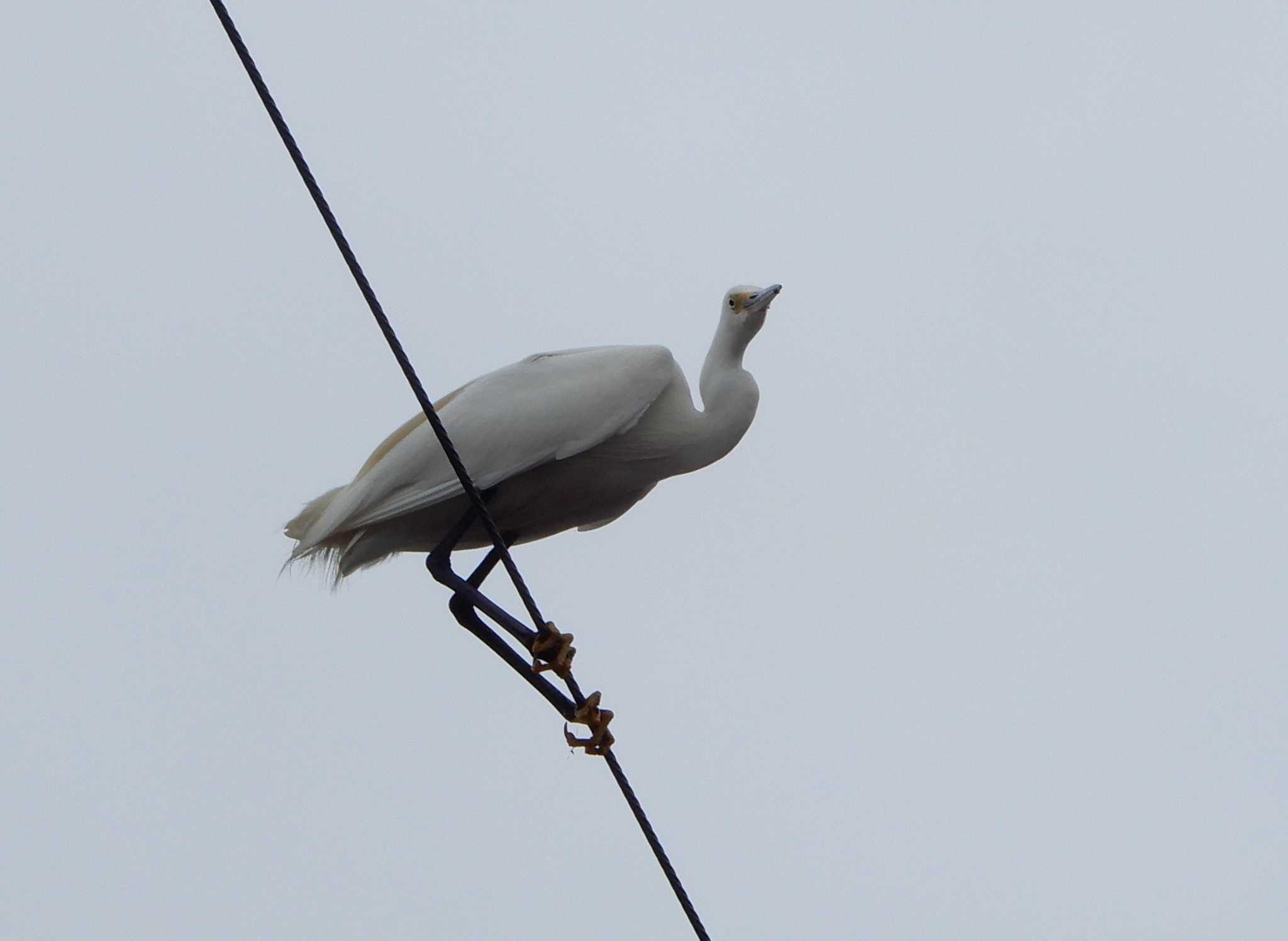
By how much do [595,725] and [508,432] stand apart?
3.81 feet

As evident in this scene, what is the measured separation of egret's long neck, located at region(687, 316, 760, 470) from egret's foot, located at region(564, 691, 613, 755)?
107 cm

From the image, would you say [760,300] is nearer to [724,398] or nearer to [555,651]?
[724,398]

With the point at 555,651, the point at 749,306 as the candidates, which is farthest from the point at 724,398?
the point at 555,651

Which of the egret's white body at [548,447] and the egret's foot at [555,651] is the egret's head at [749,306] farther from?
the egret's foot at [555,651]

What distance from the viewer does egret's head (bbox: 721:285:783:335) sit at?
818cm

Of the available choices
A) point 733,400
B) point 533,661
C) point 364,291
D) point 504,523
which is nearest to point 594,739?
point 533,661

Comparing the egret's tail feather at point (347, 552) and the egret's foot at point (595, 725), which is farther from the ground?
the egret's tail feather at point (347, 552)

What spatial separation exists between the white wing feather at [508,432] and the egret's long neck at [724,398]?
245mm

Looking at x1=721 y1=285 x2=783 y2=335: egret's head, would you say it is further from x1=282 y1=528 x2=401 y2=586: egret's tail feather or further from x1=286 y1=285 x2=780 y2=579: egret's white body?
x1=282 y1=528 x2=401 y2=586: egret's tail feather

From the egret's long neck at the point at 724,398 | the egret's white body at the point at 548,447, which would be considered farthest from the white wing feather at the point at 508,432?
the egret's long neck at the point at 724,398

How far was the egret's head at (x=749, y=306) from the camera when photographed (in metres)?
8.18

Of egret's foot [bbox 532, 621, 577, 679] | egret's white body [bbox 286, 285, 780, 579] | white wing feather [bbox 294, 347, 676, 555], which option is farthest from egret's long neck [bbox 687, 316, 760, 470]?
egret's foot [bbox 532, 621, 577, 679]

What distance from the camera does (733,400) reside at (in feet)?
26.3

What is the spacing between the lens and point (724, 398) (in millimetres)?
8031
